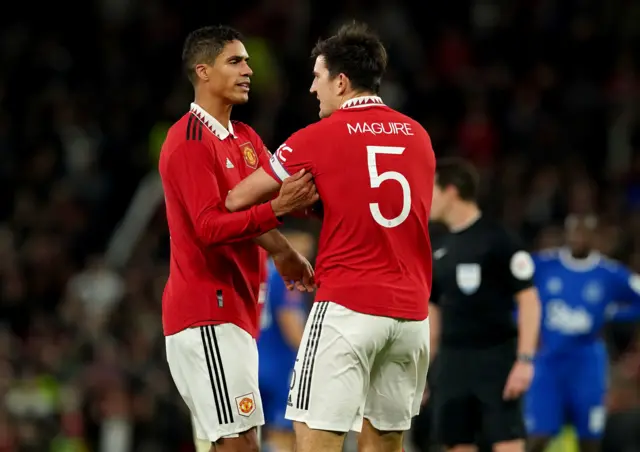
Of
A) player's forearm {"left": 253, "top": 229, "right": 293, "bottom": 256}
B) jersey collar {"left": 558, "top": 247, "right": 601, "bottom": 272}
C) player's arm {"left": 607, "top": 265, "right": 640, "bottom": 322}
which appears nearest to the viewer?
player's forearm {"left": 253, "top": 229, "right": 293, "bottom": 256}

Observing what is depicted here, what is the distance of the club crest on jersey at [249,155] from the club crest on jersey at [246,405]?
3.73ft

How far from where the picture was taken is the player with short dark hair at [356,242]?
5609mm

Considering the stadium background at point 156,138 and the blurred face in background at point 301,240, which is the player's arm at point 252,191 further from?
the stadium background at point 156,138

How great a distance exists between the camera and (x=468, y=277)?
828 cm

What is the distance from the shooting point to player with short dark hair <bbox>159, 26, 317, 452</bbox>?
5.84 meters

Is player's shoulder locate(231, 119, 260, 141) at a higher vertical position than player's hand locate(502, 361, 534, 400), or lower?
higher

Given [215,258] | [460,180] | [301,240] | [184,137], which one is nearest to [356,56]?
[184,137]

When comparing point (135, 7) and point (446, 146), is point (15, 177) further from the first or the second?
point (446, 146)

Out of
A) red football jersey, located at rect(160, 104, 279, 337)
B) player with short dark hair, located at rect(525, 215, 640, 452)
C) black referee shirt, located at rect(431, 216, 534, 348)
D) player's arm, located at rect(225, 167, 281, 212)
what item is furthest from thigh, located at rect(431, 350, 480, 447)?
player's arm, located at rect(225, 167, 281, 212)

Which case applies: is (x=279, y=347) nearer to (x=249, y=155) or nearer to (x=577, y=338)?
(x=577, y=338)

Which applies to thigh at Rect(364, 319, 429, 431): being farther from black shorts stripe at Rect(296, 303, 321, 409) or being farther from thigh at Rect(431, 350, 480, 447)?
thigh at Rect(431, 350, 480, 447)

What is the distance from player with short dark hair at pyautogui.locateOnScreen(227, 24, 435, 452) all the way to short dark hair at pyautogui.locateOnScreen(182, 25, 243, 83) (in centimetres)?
59

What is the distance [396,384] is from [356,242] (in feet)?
2.38

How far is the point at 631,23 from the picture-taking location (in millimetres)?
16406
